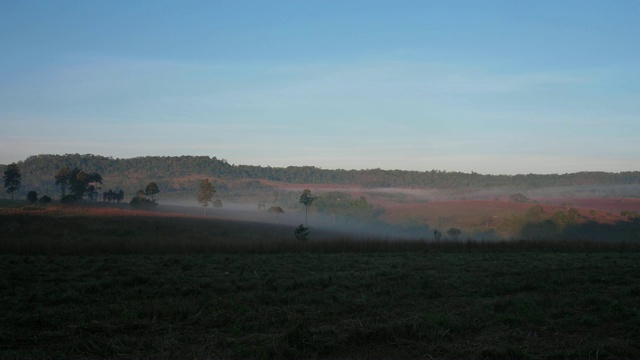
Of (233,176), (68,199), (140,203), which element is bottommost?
(140,203)

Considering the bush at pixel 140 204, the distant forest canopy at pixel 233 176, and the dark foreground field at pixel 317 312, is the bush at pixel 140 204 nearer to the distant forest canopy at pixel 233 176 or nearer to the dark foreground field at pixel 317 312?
the distant forest canopy at pixel 233 176

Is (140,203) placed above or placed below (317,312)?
below

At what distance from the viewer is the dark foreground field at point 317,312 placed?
7.62 m

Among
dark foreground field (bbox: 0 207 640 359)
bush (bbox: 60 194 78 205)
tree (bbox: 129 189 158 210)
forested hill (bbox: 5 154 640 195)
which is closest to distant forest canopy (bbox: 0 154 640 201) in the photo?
forested hill (bbox: 5 154 640 195)

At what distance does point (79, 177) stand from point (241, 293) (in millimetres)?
75419

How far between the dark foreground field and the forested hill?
4634 inches

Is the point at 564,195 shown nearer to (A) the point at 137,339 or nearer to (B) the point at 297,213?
(B) the point at 297,213

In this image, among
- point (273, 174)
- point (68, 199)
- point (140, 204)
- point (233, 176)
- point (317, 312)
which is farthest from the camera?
point (273, 174)

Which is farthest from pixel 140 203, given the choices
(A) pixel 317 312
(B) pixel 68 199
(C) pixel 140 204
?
(A) pixel 317 312

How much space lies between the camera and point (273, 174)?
170250 millimetres

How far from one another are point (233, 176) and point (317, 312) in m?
156

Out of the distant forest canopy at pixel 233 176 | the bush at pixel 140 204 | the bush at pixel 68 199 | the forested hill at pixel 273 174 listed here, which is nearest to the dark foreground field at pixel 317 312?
the bush at pixel 68 199

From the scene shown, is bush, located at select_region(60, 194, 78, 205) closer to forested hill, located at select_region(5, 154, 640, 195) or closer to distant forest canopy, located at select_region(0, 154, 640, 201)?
distant forest canopy, located at select_region(0, 154, 640, 201)

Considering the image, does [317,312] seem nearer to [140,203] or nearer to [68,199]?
[68,199]
